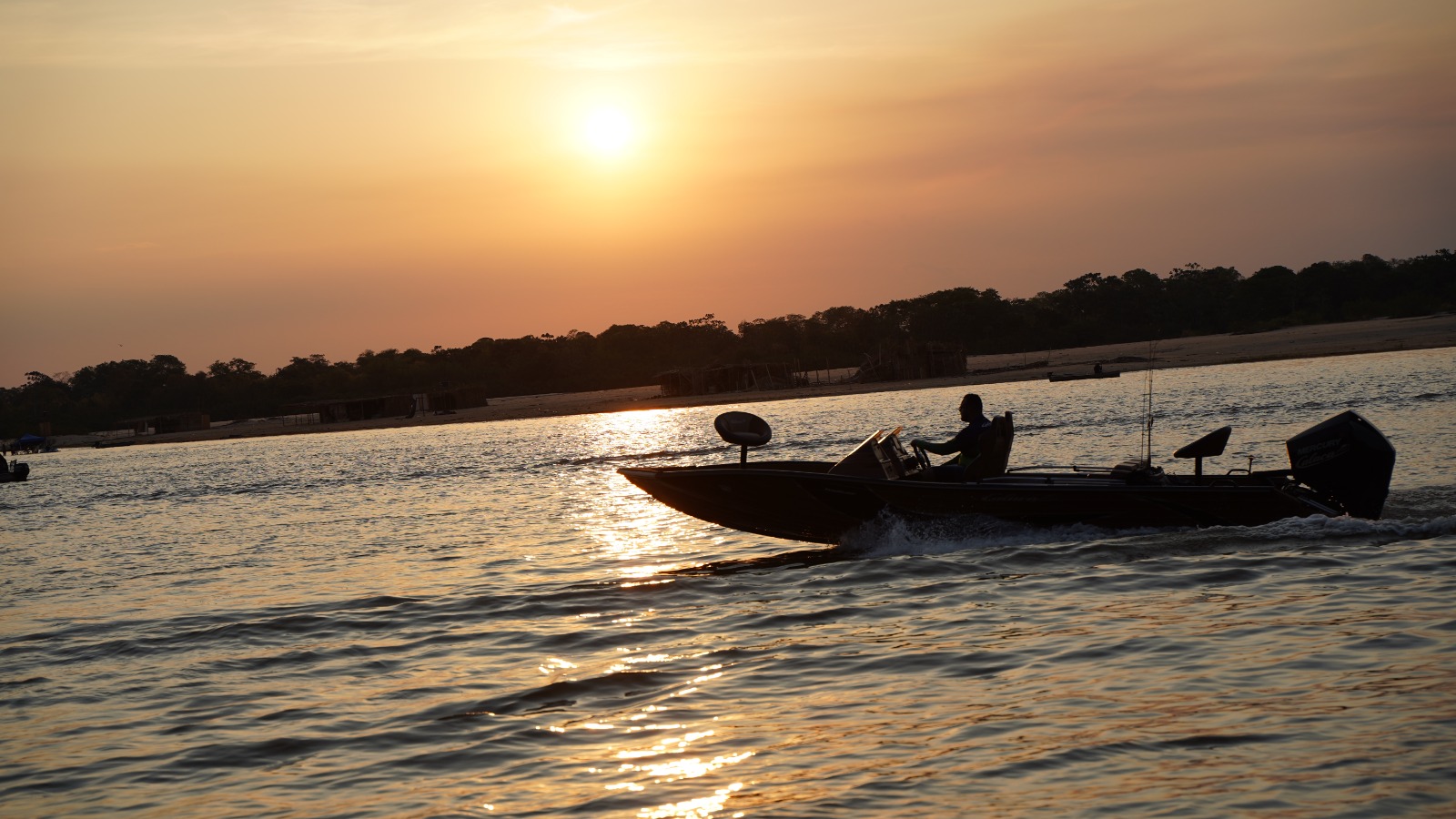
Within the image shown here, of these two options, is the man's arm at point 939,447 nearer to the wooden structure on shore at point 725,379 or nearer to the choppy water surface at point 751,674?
the choppy water surface at point 751,674

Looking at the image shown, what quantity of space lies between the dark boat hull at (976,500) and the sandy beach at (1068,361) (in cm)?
6815

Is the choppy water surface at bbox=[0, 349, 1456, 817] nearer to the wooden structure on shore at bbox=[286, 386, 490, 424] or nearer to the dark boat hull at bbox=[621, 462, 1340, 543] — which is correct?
the dark boat hull at bbox=[621, 462, 1340, 543]

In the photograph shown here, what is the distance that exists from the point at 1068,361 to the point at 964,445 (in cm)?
8371

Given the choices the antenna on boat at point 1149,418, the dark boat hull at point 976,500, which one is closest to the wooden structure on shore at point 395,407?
the antenna on boat at point 1149,418

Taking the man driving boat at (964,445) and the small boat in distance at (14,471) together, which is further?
the small boat in distance at (14,471)

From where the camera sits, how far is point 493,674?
31.5 ft

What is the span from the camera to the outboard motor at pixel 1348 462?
12859 millimetres

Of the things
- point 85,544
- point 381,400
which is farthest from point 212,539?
point 381,400

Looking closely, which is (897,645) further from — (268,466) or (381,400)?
(381,400)

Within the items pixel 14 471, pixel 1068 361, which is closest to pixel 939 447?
pixel 14 471

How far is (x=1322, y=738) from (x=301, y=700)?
6.85 metres

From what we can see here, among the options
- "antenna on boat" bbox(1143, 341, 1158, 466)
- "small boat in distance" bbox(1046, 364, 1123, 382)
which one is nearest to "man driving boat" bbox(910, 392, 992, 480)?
"antenna on boat" bbox(1143, 341, 1158, 466)

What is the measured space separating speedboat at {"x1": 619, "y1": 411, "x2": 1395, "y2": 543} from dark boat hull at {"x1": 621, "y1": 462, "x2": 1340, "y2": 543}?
0.04 ft

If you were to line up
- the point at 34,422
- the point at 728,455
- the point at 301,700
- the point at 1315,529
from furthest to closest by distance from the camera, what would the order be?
the point at 34,422 → the point at 728,455 → the point at 1315,529 → the point at 301,700
